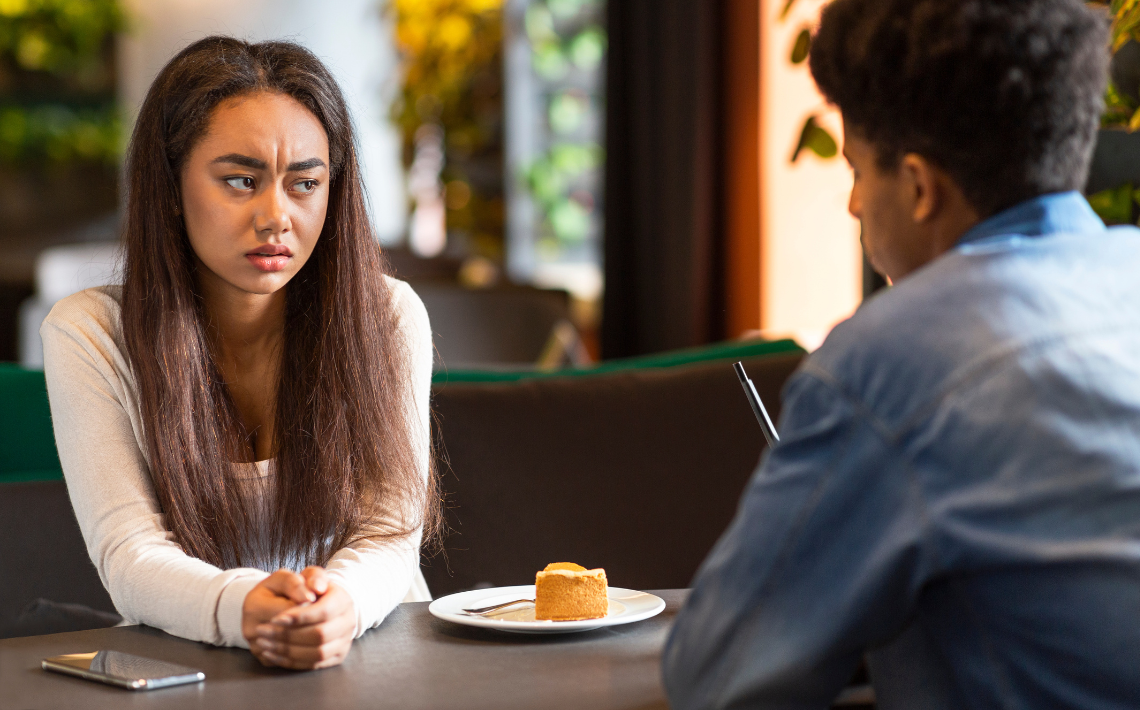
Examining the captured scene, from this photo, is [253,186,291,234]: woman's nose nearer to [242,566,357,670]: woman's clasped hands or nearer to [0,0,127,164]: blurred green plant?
[242,566,357,670]: woman's clasped hands

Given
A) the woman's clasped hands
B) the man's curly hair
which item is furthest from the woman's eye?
the man's curly hair

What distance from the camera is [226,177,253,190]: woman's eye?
142cm

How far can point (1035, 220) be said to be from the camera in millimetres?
813

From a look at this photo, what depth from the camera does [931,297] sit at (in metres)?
0.75

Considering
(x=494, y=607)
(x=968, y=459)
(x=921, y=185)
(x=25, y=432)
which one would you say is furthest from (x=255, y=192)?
(x=968, y=459)

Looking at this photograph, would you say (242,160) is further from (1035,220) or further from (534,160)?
(534,160)

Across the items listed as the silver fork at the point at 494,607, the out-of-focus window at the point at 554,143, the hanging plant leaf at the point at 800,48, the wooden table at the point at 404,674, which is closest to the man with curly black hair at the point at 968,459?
the wooden table at the point at 404,674

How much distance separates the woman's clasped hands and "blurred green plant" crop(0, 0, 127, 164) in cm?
568

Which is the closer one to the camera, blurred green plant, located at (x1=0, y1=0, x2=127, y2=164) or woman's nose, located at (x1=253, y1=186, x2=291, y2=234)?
woman's nose, located at (x1=253, y1=186, x2=291, y2=234)

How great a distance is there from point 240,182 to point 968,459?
3.26ft

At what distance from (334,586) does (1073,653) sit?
66 centimetres

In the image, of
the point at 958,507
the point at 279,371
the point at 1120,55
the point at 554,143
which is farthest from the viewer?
the point at 554,143

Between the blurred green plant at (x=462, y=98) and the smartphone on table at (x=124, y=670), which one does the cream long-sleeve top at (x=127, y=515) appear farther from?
the blurred green plant at (x=462, y=98)

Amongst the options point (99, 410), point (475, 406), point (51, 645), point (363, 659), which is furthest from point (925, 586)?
point (475, 406)
